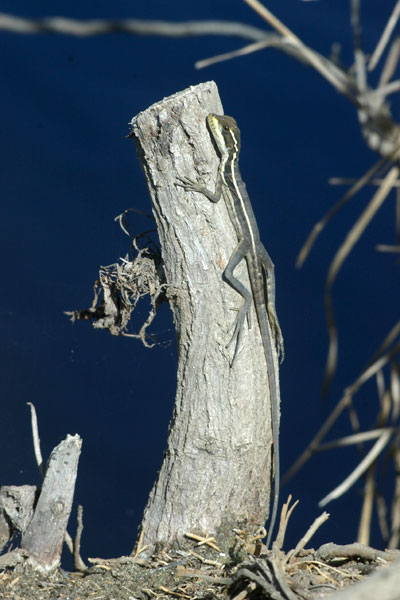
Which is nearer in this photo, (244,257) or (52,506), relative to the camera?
(52,506)

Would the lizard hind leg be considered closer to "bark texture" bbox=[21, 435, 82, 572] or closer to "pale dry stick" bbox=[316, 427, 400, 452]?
"bark texture" bbox=[21, 435, 82, 572]

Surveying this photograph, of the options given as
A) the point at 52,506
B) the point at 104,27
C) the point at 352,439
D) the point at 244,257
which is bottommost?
the point at 52,506

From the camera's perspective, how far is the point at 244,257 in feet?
6.09

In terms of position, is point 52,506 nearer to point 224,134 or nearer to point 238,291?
point 238,291

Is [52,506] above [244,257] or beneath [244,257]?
beneath

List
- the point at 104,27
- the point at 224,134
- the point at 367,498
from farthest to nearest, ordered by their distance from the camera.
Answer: the point at 224,134 < the point at 367,498 < the point at 104,27

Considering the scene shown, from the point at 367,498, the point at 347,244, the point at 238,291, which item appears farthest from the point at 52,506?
the point at 347,244

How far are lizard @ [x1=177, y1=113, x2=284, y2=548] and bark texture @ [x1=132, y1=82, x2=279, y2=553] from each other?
2 cm

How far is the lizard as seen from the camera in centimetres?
178

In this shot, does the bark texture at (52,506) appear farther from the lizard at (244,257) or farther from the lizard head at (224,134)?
the lizard head at (224,134)

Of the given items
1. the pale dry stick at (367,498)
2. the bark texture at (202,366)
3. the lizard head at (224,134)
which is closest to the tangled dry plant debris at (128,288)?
the bark texture at (202,366)

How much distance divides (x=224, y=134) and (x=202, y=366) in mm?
685

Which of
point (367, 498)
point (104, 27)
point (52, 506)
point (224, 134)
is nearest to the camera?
point (104, 27)

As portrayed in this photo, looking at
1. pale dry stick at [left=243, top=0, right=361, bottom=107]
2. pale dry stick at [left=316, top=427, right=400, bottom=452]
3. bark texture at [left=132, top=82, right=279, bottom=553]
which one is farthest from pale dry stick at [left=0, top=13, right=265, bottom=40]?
bark texture at [left=132, top=82, right=279, bottom=553]
